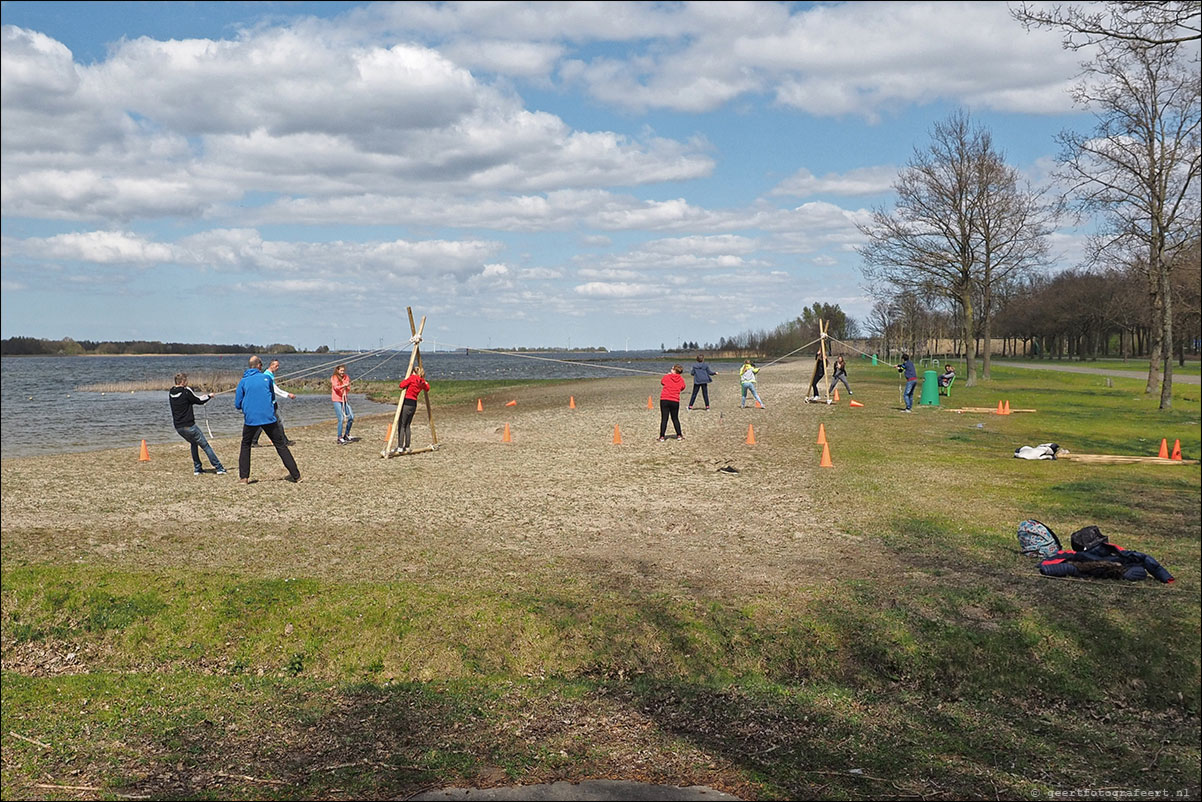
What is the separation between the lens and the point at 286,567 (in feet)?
39.9

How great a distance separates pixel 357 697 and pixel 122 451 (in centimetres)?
2051

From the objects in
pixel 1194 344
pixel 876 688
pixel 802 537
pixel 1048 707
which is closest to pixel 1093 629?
pixel 1048 707

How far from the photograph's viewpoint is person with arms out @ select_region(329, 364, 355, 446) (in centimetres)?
2477

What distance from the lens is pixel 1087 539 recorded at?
11.9 meters

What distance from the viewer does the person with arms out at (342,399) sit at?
24766 millimetres

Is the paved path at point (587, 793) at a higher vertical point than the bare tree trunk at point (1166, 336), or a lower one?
lower

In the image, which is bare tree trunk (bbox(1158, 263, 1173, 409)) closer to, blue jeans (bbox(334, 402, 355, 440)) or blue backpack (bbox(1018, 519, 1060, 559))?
blue backpack (bbox(1018, 519, 1060, 559))

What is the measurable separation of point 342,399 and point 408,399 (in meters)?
4.37

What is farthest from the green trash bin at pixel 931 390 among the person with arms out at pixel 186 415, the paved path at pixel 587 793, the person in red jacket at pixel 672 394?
the paved path at pixel 587 793

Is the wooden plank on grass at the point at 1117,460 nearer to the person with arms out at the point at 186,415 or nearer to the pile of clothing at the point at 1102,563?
the pile of clothing at the point at 1102,563

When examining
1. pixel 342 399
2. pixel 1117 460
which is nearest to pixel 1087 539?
pixel 1117 460

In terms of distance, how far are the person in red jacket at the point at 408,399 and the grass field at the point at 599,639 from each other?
291cm

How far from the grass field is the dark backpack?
636 millimetres

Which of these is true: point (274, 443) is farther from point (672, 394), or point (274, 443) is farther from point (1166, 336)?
point (1166, 336)
